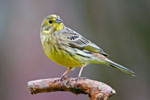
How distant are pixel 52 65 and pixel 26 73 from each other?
0.78 meters

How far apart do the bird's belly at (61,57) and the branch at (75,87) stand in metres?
1.09

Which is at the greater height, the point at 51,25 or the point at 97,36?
the point at 51,25

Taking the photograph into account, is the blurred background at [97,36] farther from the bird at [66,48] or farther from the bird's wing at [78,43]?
the bird at [66,48]

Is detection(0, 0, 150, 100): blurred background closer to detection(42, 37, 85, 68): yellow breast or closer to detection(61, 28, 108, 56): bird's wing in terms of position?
detection(61, 28, 108, 56): bird's wing

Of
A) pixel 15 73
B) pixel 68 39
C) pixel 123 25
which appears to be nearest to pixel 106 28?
pixel 123 25

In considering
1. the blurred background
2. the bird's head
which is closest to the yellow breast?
the bird's head

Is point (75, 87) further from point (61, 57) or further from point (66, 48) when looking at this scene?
point (66, 48)

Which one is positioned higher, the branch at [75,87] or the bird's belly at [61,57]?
the bird's belly at [61,57]

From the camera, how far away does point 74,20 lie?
1121 cm

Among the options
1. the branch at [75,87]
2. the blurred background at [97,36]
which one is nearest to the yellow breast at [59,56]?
the branch at [75,87]

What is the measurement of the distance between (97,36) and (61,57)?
5.72 m

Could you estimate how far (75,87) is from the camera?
13.4 feet

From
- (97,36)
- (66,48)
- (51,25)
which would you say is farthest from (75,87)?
(97,36)

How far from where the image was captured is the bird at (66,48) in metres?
5.48
